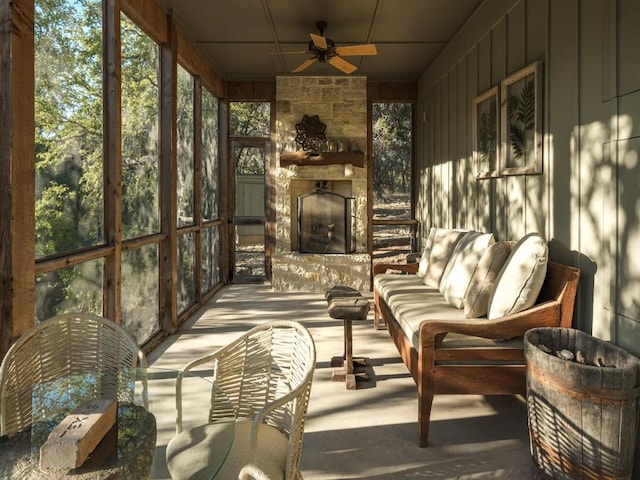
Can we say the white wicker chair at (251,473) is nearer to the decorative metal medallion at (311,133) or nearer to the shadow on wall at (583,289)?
the shadow on wall at (583,289)

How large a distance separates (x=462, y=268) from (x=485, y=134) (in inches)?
49.0

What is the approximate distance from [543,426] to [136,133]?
3.37 metres

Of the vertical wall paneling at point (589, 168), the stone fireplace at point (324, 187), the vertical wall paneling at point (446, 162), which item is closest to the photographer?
the vertical wall paneling at point (589, 168)

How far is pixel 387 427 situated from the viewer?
2717mm

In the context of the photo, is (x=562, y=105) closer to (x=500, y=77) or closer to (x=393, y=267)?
(x=500, y=77)

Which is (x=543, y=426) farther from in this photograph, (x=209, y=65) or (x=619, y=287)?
(x=209, y=65)

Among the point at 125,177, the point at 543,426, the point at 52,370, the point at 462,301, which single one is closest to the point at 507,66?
the point at 462,301

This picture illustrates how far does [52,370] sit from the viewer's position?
6.15 feet

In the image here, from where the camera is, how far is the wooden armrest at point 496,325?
2480mm

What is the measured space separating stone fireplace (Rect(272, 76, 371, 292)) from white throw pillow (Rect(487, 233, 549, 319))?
3.97 m

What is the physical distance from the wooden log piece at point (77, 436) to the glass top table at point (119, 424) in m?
0.02

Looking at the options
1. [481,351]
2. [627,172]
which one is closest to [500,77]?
[627,172]

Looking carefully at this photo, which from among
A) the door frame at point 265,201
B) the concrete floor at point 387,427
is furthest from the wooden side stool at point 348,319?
the door frame at point 265,201

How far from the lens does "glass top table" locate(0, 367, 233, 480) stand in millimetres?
1162
